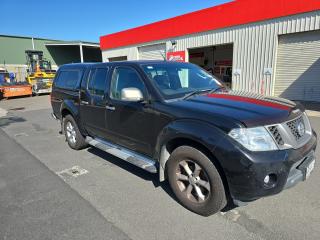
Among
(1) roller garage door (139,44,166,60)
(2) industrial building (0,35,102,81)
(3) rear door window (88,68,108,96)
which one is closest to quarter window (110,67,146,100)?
(3) rear door window (88,68,108,96)

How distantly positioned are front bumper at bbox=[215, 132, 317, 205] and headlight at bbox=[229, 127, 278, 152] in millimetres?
51

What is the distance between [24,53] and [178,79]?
43677 mm

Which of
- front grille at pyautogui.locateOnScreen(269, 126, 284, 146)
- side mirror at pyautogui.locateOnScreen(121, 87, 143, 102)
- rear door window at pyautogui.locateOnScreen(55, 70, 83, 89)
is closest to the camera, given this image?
Answer: front grille at pyautogui.locateOnScreen(269, 126, 284, 146)

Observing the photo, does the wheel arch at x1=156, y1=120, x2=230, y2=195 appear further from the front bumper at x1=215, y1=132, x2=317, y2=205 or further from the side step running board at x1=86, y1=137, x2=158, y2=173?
the side step running board at x1=86, y1=137, x2=158, y2=173

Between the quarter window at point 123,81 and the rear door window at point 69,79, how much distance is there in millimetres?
1471

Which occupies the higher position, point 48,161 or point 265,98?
point 265,98

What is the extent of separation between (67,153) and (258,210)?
416 cm

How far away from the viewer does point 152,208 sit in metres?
3.32

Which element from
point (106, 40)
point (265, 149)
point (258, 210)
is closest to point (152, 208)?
point (258, 210)

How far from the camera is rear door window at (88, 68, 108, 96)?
15.2ft

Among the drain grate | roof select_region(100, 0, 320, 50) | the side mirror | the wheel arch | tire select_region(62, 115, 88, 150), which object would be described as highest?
roof select_region(100, 0, 320, 50)

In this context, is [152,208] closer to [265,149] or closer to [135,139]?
[135,139]

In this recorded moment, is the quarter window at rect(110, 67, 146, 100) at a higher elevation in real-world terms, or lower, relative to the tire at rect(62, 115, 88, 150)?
higher

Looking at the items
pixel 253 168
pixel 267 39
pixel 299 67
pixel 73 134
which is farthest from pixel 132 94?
pixel 299 67
